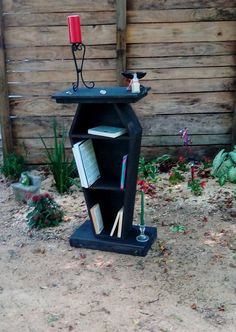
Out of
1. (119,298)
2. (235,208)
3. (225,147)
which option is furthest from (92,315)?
(225,147)

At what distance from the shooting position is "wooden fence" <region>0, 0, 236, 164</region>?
4477 millimetres

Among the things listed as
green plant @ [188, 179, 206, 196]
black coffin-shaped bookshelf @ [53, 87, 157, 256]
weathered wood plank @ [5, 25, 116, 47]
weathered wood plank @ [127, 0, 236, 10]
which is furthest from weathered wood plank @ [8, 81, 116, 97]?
black coffin-shaped bookshelf @ [53, 87, 157, 256]

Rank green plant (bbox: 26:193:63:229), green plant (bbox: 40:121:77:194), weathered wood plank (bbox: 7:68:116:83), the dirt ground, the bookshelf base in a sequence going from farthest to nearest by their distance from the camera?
1. weathered wood plank (bbox: 7:68:116:83)
2. green plant (bbox: 40:121:77:194)
3. green plant (bbox: 26:193:63:229)
4. the bookshelf base
5. the dirt ground

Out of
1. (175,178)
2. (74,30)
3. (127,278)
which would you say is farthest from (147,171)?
(74,30)

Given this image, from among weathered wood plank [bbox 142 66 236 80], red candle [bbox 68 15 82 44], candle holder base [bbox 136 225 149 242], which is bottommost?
candle holder base [bbox 136 225 149 242]

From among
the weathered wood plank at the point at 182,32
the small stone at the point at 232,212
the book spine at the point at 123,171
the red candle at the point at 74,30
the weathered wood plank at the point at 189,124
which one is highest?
the red candle at the point at 74,30

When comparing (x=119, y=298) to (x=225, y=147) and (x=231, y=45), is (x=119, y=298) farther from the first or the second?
(x=231, y=45)

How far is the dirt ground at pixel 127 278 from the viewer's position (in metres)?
2.64

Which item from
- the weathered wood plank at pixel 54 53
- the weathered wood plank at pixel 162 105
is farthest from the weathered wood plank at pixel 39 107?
the weathered wood plank at pixel 54 53

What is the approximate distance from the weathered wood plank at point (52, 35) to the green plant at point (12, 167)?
119cm

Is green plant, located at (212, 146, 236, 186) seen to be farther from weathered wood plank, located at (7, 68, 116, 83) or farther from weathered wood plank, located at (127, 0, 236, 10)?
weathered wood plank, located at (127, 0, 236, 10)

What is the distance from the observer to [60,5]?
445cm

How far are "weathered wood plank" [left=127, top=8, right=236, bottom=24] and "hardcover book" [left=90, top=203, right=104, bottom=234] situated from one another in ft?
6.94

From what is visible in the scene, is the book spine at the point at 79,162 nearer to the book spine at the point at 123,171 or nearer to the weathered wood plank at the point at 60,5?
the book spine at the point at 123,171
